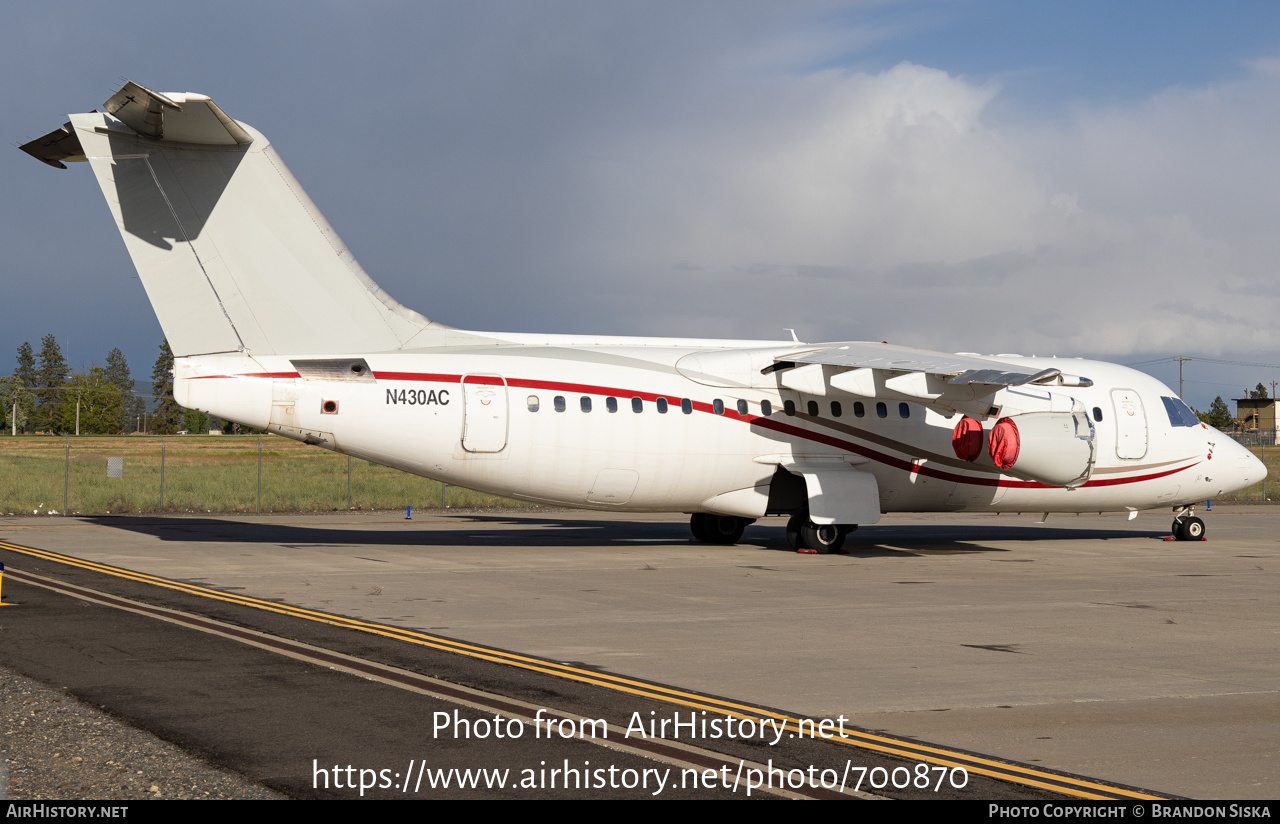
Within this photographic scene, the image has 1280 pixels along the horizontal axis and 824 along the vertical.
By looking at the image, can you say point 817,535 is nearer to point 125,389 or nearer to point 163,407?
point 163,407

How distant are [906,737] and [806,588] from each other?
8.77 metres

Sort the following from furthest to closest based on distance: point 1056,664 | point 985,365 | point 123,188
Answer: point 985,365, point 123,188, point 1056,664

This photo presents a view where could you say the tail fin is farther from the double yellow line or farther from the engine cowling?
the engine cowling

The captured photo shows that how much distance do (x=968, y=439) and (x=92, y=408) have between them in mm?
137749

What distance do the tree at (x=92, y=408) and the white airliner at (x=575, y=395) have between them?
415 ft

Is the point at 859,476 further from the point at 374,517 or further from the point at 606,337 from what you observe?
the point at 374,517

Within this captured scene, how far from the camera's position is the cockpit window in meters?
24.6

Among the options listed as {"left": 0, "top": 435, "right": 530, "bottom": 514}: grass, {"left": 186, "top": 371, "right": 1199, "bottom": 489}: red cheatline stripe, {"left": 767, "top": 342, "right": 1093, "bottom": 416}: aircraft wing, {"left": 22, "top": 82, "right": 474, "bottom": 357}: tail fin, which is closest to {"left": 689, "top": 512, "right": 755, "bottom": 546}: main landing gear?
{"left": 186, "top": 371, "right": 1199, "bottom": 489}: red cheatline stripe

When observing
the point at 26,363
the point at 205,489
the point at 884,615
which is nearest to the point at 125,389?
the point at 26,363

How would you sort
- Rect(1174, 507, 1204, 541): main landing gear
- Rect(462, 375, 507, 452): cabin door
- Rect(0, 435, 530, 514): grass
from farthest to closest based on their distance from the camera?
Rect(0, 435, 530, 514): grass → Rect(1174, 507, 1204, 541): main landing gear → Rect(462, 375, 507, 452): cabin door

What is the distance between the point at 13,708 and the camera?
7918 millimetres

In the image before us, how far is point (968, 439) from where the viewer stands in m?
22.2

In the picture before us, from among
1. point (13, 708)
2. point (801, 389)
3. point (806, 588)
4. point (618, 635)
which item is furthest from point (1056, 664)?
point (801, 389)

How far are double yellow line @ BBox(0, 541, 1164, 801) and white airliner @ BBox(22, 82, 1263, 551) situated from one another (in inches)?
199
